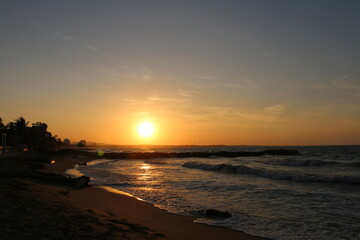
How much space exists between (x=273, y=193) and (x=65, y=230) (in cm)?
1393

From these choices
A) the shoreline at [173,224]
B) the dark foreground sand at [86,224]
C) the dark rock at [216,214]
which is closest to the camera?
the dark foreground sand at [86,224]

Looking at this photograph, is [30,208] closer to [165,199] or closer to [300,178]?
[165,199]

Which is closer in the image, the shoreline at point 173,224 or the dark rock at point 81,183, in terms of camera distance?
the shoreline at point 173,224

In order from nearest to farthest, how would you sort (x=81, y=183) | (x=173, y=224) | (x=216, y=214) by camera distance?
(x=173, y=224), (x=216, y=214), (x=81, y=183)

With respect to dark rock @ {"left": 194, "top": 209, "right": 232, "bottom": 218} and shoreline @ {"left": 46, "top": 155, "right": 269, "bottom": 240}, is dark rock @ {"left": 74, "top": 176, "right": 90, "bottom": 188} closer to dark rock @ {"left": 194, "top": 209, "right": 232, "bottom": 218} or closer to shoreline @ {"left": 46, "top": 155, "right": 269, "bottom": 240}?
shoreline @ {"left": 46, "top": 155, "right": 269, "bottom": 240}

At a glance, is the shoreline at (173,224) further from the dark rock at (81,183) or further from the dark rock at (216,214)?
the dark rock at (81,183)

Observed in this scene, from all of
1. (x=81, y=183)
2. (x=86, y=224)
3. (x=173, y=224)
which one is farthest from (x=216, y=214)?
(x=81, y=183)

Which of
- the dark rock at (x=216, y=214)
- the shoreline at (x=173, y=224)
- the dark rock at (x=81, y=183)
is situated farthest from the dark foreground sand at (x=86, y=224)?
the dark rock at (x=81, y=183)

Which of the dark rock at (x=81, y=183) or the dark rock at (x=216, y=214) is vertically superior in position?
the dark rock at (x=81, y=183)

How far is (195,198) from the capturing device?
51.2ft

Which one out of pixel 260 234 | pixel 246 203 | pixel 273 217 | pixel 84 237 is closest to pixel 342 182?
pixel 246 203

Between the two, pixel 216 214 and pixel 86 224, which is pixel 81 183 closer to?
pixel 216 214

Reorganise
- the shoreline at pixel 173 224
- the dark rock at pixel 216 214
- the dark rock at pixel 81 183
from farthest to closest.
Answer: the dark rock at pixel 81 183, the dark rock at pixel 216 214, the shoreline at pixel 173 224

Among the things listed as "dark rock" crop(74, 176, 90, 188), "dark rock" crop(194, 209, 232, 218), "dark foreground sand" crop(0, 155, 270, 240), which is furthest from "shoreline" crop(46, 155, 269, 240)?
"dark rock" crop(74, 176, 90, 188)
